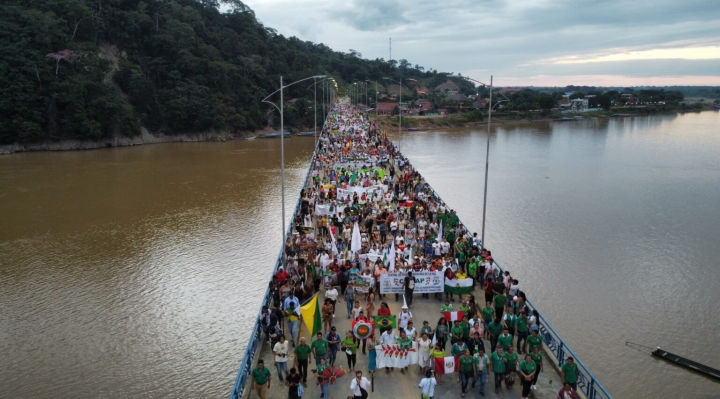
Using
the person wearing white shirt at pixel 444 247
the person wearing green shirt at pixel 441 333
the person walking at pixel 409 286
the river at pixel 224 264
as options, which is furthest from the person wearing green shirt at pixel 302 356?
the person wearing white shirt at pixel 444 247

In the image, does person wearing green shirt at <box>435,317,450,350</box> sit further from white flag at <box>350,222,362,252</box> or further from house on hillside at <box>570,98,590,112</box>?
house on hillside at <box>570,98,590,112</box>

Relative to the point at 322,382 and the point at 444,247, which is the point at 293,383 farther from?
the point at 444,247

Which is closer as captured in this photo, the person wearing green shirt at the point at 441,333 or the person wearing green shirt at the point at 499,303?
the person wearing green shirt at the point at 441,333

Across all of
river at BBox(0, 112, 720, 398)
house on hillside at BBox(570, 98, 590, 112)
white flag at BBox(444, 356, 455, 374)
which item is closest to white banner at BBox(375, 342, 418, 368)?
white flag at BBox(444, 356, 455, 374)

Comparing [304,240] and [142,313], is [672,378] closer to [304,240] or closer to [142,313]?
[304,240]

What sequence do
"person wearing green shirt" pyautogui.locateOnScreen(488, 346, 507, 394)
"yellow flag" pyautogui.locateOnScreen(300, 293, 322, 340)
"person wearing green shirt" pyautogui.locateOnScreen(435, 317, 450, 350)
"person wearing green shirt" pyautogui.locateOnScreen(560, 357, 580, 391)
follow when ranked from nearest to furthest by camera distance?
"person wearing green shirt" pyautogui.locateOnScreen(560, 357, 580, 391) → "person wearing green shirt" pyautogui.locateOnScreen(488, 346, 507, 394) → "person wearing green shirt" pyautogui.locateOnScreen(435, 317, 450, 350) → "yellow flag" pyautogui.locateOnScreen(300, 293, 322, 340)

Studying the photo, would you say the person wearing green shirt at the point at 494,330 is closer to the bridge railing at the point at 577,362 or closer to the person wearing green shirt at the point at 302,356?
the bridge railing at the point at 577,362
